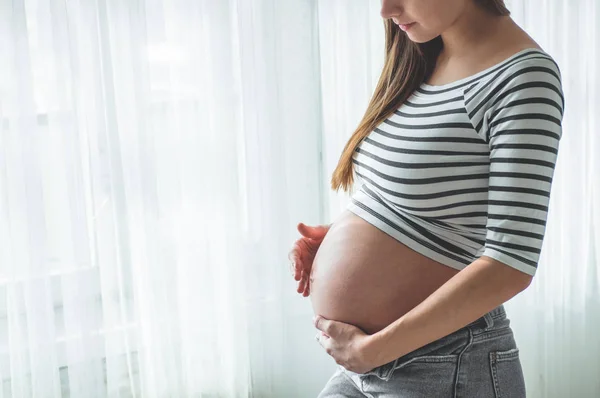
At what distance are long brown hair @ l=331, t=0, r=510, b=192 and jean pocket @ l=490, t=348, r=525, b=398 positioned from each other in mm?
370

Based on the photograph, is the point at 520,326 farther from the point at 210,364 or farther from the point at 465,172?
Answer: the point at 465,172

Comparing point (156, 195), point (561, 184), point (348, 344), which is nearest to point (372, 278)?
point (348, 344)

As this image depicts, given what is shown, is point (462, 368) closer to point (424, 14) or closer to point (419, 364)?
point (419, 364)

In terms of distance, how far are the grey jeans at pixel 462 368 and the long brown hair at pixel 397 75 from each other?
326mm

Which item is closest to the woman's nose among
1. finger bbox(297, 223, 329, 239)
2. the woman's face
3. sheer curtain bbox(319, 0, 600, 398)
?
the woman's face

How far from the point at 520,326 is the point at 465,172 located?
1.41 meters

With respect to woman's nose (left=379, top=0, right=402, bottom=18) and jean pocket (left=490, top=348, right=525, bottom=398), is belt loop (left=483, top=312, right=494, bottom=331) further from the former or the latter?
woman's nose (left=379, top=0, right=402, bottom=18)

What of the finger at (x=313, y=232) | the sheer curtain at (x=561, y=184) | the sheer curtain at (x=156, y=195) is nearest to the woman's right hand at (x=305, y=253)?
the finger at (x=313, y=232)

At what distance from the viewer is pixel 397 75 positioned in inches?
42.3

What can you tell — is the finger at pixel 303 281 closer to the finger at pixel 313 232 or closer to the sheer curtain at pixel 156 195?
the finger at pixel 313 232

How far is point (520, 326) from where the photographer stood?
2.16 meters

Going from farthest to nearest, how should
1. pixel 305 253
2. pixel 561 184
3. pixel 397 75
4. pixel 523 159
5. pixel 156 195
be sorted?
1. pixel 561 184
2. pixel 156 195
3. pixel 305 253
4. pixel 397 75
5. pixel 523 159

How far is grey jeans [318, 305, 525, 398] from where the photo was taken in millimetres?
949

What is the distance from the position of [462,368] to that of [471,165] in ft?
0.91
